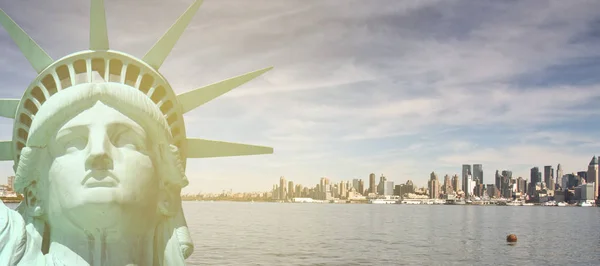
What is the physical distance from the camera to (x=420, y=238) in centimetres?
7200

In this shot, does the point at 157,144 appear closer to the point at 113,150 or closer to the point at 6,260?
the point at 113,150

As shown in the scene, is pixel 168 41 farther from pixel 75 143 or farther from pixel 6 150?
pixel 6 150

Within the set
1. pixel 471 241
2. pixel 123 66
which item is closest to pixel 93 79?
pixel 123 66

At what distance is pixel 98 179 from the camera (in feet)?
35.0

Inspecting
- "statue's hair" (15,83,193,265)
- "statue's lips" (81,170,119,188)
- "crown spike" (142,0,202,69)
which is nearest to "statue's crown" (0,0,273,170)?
"crown spike" (142,0,202,69)

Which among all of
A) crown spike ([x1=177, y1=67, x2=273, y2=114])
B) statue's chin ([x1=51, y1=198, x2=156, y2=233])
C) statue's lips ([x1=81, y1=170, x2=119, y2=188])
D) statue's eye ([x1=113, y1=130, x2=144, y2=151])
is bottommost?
statue's chin ([x1=51, y1=198, x2=156, y2=233])

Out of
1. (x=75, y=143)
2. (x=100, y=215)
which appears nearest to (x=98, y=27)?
(x=75, y=143)

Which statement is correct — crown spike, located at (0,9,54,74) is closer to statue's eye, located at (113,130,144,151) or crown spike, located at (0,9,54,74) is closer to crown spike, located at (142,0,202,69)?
crown spike, located at (142,0,202,69)

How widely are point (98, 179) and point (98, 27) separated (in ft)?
11.4

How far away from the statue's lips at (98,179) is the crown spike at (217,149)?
2.99 m

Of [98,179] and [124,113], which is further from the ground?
[124,113]

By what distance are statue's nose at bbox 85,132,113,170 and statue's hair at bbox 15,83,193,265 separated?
75cm

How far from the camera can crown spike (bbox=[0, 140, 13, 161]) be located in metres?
Answer: 12.8

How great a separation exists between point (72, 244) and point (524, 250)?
2261 inches
